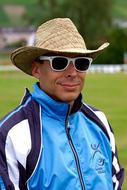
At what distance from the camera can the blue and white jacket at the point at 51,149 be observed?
350 cm

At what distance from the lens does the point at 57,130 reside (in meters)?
3.65

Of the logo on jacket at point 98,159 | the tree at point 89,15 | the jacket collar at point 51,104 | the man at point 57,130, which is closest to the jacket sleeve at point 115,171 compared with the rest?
the man at point 57,130

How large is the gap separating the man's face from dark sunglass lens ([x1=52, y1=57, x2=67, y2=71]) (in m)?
0.03

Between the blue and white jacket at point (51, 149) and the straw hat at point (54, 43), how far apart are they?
21 centimetres

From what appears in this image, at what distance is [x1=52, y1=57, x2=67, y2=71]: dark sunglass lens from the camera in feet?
12.1

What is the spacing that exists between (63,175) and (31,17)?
11146cm

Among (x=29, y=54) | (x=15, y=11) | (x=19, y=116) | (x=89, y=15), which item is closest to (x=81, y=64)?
(x=29, y=54)

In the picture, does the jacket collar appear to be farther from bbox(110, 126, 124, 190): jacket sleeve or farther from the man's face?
bbox(110, 126, 124, 190): jacket sleeve

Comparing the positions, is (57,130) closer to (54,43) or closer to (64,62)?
(64,62)

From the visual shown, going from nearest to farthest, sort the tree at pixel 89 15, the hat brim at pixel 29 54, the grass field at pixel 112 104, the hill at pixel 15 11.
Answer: the hat brim at pixel 29 54 < the grass field at pixel 112 104 < the tree at pixel 89 15 < the hill at pixel 15 11

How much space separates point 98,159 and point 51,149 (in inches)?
11.6

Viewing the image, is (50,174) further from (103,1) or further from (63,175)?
(103,1)

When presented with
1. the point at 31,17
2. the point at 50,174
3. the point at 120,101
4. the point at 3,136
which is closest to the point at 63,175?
the point at 50,174

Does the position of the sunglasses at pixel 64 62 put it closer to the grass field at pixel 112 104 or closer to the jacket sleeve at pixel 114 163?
the jacket sleeve at pixel 114 163
